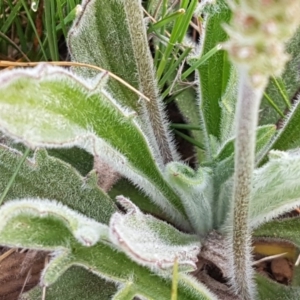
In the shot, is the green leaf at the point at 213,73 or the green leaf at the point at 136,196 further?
the green leaf at the point at 136,196

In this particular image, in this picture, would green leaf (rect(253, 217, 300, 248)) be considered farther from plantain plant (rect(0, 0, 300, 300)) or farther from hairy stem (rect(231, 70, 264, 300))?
hairy stem (rect(231, 70, 264, 300))

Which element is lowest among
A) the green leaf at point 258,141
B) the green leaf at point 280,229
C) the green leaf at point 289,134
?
the green leaf at point 280,229

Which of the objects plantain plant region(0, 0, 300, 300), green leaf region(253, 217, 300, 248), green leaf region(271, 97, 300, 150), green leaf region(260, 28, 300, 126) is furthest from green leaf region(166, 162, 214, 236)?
green leaf region(260, 28, 300, 126)

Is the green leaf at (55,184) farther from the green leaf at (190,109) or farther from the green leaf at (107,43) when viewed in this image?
the green leaf at (190,109)

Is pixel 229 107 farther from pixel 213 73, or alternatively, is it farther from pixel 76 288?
pixel 76 288

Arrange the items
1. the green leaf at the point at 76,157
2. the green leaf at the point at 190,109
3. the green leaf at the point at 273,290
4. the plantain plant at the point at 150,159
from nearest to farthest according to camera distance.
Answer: the plantain plant at the point at 150,159
the green leaf at the point at 273,290
the green leaf at the point at 76,157
the green leaf at the point at 190,109

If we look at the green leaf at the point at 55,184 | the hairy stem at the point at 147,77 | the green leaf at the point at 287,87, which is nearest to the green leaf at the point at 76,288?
the green leaf at the point at 55,184
